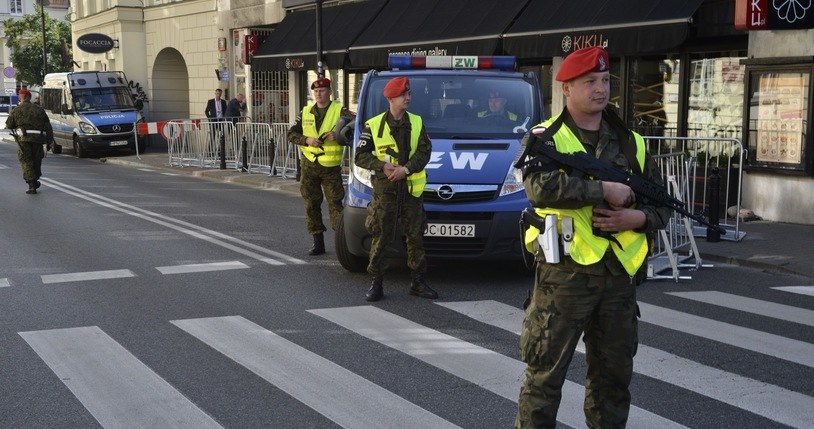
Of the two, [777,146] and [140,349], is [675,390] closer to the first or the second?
[140,349]

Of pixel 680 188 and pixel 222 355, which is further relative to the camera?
pixel 680 188

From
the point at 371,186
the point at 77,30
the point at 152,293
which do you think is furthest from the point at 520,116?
the point at 77,30

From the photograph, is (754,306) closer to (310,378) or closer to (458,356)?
(458,356)

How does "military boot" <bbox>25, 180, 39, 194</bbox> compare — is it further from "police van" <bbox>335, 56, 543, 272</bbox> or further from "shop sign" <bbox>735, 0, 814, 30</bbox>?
"shop sign" <bbox>735, 0, 814, 30</bbox>

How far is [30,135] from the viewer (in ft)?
57.9

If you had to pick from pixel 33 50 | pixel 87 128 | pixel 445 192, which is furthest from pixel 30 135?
pixel 33 50

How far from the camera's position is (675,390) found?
560cm

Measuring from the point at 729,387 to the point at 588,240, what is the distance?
2174mm

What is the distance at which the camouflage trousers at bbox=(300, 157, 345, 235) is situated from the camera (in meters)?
10.4

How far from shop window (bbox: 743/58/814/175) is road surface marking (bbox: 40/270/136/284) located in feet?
28.1

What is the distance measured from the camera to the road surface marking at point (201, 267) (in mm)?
9641

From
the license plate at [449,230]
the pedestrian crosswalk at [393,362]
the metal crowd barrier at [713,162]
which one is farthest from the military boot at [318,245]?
the metal crowd barrier at [713,162]

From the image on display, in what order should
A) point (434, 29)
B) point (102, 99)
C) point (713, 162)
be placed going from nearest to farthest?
point (713, 162) → point (434, 29) → point (102, 99)

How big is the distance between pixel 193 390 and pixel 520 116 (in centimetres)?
493
